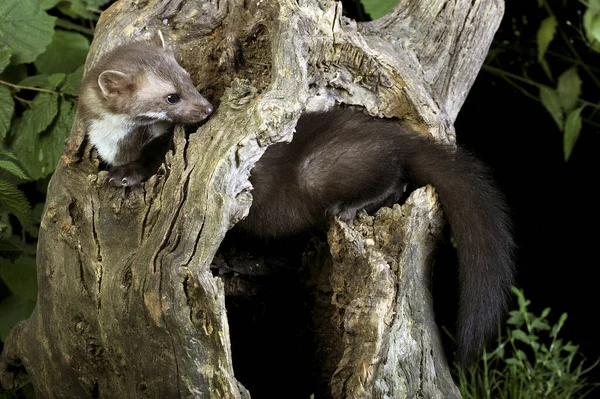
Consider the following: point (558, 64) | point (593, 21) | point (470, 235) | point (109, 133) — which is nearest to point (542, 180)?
point (558, 64)

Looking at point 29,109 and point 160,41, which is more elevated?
point 160,41

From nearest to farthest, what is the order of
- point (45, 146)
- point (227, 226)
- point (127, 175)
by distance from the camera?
point (227, 226)
point (127, 175)
point (45, 146)

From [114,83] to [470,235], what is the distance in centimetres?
104

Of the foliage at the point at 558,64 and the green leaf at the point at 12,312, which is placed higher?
the foliage at the point at 558,64

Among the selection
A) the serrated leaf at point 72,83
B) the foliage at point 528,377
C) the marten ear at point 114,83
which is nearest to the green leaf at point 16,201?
the serrated leaf at point 72,83

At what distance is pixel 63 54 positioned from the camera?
2.97 m

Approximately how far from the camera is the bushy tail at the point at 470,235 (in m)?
2.11

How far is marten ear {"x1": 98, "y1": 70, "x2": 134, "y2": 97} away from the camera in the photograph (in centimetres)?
205

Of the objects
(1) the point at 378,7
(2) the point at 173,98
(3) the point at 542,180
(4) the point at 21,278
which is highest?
(1) the point at 378,7

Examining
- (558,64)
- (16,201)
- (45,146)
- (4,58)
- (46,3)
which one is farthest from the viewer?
(558,64)

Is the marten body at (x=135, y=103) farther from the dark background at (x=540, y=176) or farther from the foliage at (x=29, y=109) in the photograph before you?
the dark background at (x=540, y=176)

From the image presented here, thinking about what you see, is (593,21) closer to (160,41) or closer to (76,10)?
(160,41)

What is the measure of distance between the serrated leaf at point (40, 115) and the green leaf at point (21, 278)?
0.51m

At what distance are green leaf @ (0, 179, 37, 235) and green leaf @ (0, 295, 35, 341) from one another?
1.80 feet
